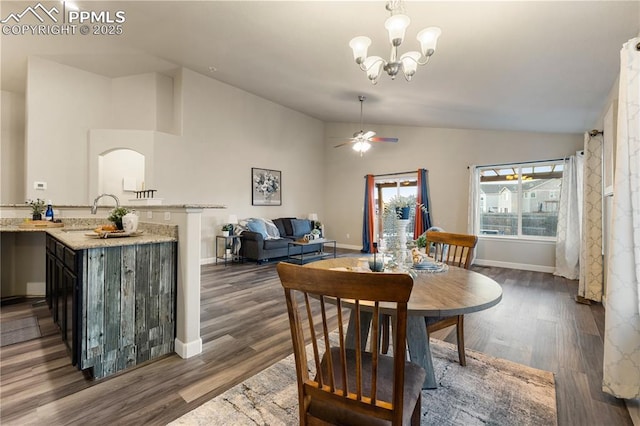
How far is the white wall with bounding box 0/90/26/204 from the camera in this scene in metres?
5.23

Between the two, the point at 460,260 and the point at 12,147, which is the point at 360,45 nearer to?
the point at 460,260

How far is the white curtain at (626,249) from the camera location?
157 cm

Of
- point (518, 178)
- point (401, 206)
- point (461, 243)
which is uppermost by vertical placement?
point (518, 178)

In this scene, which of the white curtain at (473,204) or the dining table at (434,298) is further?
the white curtain at (473,204)

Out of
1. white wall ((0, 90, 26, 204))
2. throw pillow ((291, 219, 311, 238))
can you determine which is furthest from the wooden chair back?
white wall ((0, 90, 26, 204))

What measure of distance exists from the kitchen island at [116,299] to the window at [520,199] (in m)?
6.15

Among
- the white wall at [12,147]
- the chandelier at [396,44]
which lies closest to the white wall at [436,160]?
the chandelier at [396,44]

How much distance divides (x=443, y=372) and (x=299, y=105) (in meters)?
6.39

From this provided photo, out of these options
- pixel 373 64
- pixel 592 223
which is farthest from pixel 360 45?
pixel 592 223

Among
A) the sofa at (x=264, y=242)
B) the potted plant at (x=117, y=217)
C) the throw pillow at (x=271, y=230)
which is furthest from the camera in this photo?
the throw pillow at (x=271, y=230)

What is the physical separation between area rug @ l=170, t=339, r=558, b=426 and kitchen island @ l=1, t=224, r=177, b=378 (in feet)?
2.59

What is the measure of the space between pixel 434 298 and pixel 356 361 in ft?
2.02

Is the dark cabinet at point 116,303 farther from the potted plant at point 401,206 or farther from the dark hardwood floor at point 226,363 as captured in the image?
the potted plant at point 401,206

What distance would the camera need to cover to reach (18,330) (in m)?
2.64
